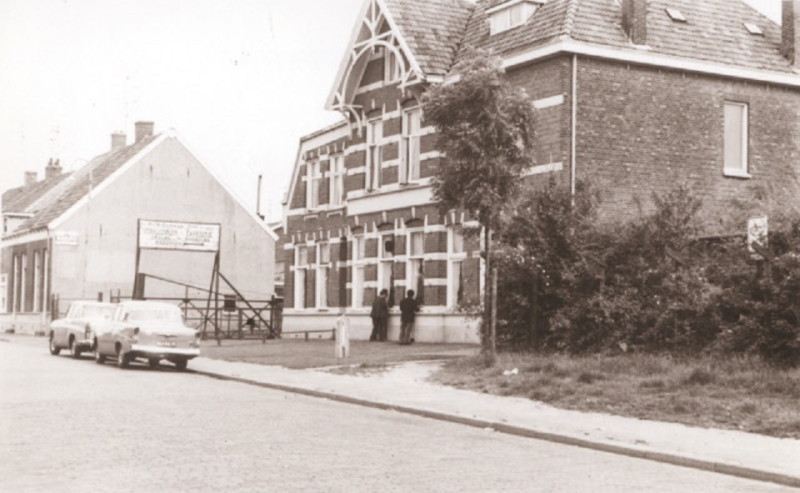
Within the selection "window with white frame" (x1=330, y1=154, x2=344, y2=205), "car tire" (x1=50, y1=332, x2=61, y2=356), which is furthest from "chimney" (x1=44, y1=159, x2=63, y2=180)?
"car tire" (x1=50, y1=332, x2=61, y2=356)

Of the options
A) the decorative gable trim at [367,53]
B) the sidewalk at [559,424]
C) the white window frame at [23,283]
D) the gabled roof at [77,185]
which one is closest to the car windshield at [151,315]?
the sidewalk at [559,424]

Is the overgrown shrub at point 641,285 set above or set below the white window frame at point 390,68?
below

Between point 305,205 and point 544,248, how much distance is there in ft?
72.1

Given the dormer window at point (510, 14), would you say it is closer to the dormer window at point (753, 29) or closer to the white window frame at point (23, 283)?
the dormer window at point (753, 29)

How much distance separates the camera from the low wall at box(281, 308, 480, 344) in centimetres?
3325

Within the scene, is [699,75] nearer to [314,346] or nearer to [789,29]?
[789,29]

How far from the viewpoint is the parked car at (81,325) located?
3078cm

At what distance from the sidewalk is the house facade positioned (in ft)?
103

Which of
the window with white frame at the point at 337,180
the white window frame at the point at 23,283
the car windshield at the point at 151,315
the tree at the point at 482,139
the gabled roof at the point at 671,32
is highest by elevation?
the gabled roof at the point at 671,32

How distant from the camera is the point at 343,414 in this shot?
16.5m

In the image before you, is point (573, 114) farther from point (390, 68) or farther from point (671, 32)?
point (390, 68)

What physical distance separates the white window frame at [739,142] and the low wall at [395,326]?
8.38 m

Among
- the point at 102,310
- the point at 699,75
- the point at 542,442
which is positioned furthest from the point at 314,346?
the point at 542,442

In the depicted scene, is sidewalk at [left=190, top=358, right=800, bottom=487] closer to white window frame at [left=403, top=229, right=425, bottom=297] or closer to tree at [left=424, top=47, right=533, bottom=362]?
tree at [left=424, top=47, right=533, bottom=362]
